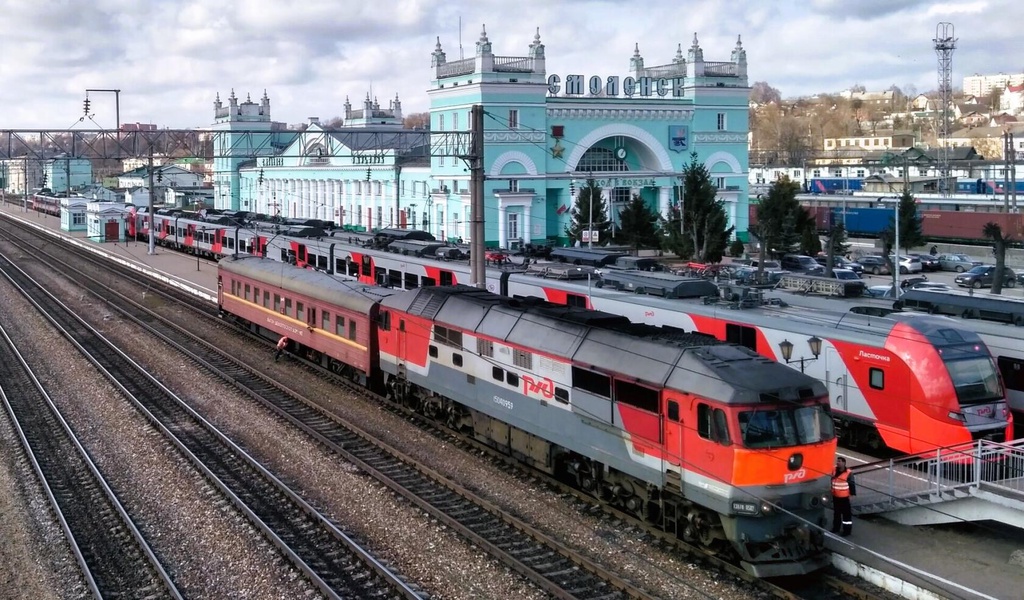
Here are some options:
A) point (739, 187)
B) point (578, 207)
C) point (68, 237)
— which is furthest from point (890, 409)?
point (68, 237)

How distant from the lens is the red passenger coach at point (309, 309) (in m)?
23.7

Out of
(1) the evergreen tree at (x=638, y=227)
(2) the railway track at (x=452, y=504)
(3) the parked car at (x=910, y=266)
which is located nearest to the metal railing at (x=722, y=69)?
(1) the evergreen tree at (x=638, y=227)

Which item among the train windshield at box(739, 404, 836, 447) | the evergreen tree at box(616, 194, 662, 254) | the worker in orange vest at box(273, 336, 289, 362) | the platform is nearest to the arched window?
the evergreen tree at box(616, 194, 662, 254)

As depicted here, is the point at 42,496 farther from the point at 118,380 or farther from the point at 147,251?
the point at 147,251

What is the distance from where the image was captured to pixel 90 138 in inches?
1242

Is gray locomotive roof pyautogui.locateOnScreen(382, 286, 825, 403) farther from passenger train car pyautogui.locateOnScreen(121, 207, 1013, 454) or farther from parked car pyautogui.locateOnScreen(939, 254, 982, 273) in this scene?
parked car pyautogui.locateOnScreen(939, 254, 982, 273)

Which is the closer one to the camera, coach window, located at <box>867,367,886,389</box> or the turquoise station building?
coach window, located at <box>867,367,886,389</box>

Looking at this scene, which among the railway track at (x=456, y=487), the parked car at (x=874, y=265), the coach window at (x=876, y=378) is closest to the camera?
the railway track at (x=456, y=487)

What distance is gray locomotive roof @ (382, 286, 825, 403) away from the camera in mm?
12891

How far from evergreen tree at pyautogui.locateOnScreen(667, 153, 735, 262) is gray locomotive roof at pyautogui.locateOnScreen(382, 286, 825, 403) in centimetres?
3227

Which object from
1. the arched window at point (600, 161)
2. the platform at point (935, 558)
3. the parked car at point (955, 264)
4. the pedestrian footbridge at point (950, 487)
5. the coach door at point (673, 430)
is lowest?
the platform at point (935, 558)

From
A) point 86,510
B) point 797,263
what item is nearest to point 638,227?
point 797,263

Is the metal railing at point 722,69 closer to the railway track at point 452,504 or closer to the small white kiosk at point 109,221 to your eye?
the small white kiosk at point 109,221

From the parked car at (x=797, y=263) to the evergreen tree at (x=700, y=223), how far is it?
12.0ft
